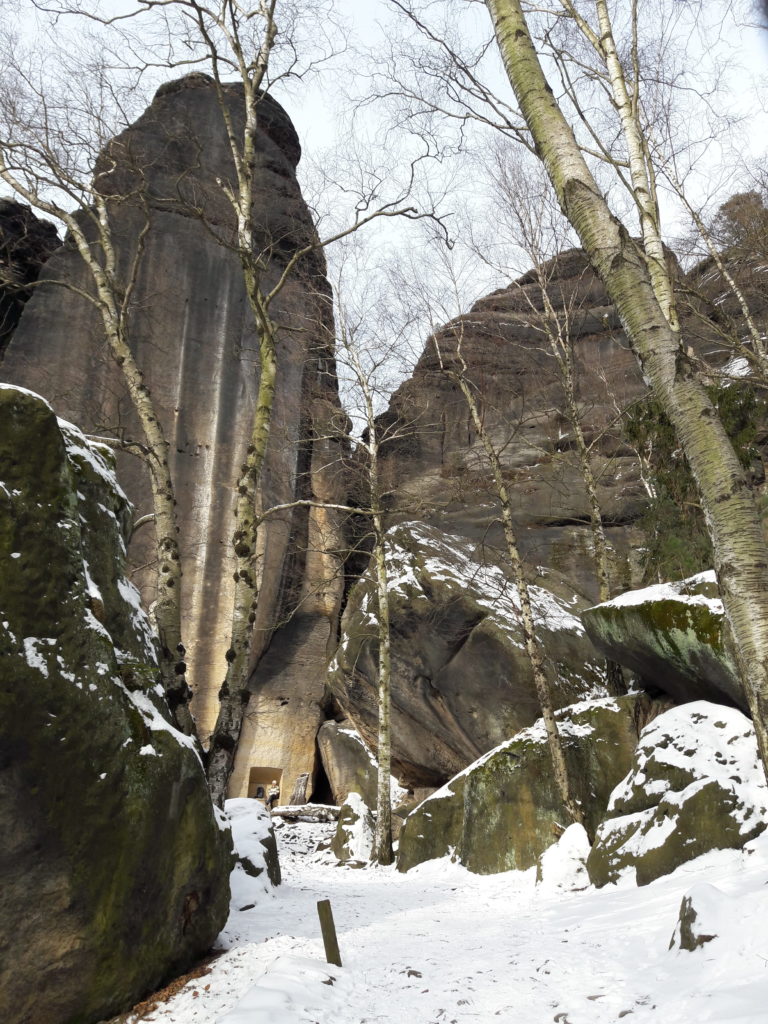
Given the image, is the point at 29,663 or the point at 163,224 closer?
the point at 29,663

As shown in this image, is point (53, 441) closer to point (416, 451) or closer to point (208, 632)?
point (208, 632)

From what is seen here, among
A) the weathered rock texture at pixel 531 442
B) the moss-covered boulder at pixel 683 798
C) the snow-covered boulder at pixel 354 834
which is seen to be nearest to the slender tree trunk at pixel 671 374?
the moss-covered boulder at pixel 683 798

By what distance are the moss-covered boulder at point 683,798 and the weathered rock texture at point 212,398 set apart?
42.9 ft

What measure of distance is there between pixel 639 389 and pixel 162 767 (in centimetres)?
1769

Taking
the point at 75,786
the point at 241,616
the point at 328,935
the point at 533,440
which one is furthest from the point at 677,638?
the point at 533,440

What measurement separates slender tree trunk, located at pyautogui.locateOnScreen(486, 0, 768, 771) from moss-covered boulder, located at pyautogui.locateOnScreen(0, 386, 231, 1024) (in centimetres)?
366

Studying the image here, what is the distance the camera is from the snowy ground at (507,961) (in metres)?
3.50

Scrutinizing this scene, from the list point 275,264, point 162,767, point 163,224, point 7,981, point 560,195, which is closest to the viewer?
point 7,981

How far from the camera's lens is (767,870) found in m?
4.75

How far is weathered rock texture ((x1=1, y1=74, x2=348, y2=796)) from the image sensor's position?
1967cm

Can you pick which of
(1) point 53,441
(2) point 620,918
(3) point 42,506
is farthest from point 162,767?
(2) point 620,918

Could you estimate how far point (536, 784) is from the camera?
9.50 meters

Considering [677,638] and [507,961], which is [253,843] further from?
[677,638]

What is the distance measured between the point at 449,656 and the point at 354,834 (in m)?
3.67
